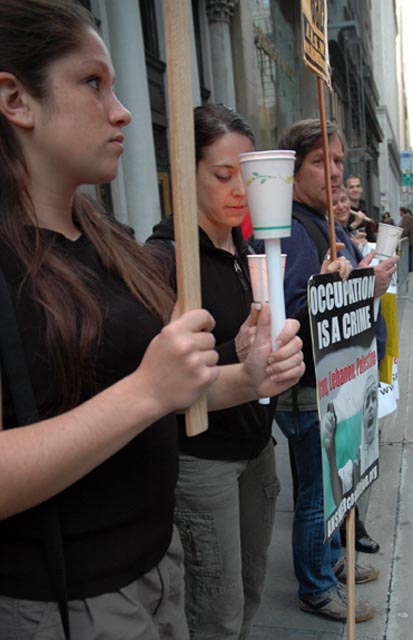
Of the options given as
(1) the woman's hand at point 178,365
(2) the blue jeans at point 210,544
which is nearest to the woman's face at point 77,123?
(1) the woman's hand at point 178,365

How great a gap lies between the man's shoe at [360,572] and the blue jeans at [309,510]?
264 mm

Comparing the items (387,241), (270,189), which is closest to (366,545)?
(387,241)

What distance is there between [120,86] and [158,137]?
1.92 m

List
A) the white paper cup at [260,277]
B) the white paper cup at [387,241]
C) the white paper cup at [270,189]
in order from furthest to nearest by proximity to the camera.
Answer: the white paper cup at [387,241] < the white paper cup at [260,277] < the white paper cup at [270,189]

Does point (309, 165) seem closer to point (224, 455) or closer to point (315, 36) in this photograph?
point (315, 36)

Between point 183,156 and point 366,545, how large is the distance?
9.57ft

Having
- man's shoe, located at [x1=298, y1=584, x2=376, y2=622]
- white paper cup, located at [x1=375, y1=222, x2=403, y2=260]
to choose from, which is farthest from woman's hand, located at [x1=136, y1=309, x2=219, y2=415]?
white paper cup, located at [x1=375, y1=222, x2=403, y2=260]

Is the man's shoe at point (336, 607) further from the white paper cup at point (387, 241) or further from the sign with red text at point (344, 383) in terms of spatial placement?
the white paper cup at point (387, 241)

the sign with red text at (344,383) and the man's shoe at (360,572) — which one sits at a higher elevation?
the sign with red text at (344,383)

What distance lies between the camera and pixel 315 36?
86.0 inches

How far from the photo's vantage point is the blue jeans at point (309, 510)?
263cm

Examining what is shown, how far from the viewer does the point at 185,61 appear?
102cm

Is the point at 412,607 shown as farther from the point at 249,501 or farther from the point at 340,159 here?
the point at 340,159

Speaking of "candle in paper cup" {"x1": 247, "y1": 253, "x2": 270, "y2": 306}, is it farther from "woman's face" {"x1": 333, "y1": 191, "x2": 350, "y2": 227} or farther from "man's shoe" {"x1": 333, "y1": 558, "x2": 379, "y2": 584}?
"woman's face" {"x1": 333, "y1": 191, "x2": 350, "y2": 227}
